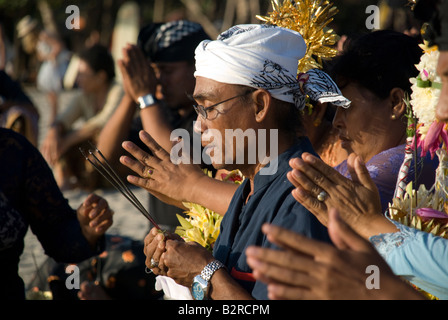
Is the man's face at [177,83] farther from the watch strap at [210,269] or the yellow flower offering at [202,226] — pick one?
the watch strap at [210,269]

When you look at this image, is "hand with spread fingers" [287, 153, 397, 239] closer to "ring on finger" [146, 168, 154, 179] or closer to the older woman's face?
the older woman's face

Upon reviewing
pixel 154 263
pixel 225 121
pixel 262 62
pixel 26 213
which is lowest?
pixel 26 213

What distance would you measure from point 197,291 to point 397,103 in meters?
1.35

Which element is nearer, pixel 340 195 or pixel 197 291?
pixel 340 195

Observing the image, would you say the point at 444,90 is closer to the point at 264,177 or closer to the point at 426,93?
the point at 426,93

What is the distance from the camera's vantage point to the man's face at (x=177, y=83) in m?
3.91

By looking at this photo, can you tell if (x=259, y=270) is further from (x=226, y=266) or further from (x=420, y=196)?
(x=420, y=196)

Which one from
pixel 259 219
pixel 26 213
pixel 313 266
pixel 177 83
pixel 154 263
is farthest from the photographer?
pixel 177 83

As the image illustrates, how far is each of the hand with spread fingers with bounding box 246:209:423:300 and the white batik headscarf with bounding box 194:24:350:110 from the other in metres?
0.94

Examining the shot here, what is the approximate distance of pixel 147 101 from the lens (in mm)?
3797

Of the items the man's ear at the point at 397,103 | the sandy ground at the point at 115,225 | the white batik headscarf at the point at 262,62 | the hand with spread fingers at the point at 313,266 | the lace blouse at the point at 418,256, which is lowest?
the sandy ground at the point at 115,225

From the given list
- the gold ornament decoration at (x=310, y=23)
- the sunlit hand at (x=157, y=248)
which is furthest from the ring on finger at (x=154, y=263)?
the gold ornament decoration at (x=310, y=23)

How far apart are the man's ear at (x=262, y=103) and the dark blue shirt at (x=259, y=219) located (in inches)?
7.0

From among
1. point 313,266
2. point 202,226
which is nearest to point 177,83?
point 202,226
